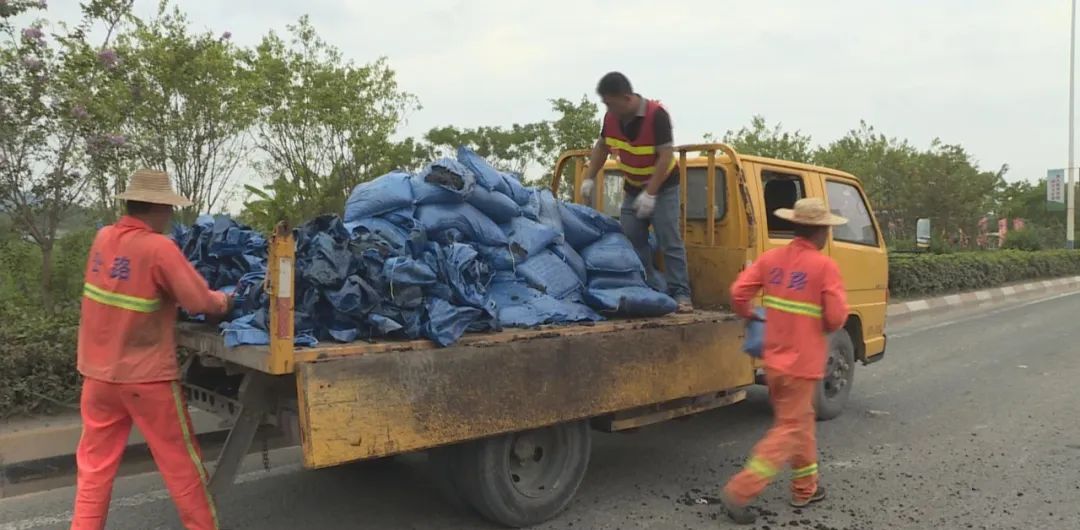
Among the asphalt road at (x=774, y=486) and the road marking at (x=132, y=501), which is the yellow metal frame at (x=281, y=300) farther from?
the road marking at (x=132, y=501)

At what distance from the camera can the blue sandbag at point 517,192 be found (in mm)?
4387

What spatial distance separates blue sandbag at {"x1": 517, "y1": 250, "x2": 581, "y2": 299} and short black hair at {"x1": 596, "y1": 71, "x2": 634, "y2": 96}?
1.14 m

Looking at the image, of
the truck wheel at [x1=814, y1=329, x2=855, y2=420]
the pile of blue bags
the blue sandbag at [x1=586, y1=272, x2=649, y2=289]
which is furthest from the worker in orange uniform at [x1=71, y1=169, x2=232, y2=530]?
the truck wheel at [x1=814, y1=329, x2=855, y2=420]

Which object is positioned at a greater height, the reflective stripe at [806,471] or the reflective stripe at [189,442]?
the reflective stripe at [189,442]

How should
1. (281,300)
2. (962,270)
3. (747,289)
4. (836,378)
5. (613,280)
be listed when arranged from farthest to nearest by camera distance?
(962,270)
(836,378)
(613,280)
(747,289)
(281,300)

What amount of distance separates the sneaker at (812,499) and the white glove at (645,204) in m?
1.86

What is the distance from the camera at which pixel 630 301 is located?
425 cm

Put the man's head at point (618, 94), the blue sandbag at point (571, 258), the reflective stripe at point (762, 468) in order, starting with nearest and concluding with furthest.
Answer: the reflective stripe at point (762, 468) → the blue sandbag at point (571, 258) → the man's head at point (618, 94)

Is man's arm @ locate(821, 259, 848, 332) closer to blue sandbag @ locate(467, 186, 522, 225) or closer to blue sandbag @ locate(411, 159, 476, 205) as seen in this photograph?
blue sandbag @ locate(467, 186, 522, 225)

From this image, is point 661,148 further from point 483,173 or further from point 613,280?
point 483,173

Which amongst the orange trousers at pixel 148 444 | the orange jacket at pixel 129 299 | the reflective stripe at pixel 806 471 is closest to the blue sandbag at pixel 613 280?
the reflective stripe at pixel 806 471

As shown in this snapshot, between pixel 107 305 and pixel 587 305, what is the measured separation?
2290 millimetres

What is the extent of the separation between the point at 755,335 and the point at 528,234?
1321 mm

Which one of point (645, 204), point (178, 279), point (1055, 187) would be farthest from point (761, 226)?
point (1055, 187)
